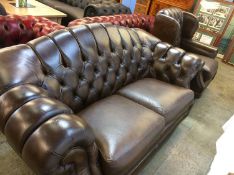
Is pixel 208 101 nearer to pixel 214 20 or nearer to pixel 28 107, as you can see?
pixel 214 20

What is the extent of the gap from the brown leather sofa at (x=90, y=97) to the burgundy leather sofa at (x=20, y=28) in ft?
0.91

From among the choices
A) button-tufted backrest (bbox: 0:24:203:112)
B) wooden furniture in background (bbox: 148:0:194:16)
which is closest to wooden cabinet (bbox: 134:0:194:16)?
wooden furniture in background (bbox: 148:0:194:16)

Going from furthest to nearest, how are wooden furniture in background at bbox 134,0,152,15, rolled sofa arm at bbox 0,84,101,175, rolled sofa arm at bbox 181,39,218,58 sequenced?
wooden furniture in background at bbox 134,0,152,15 → rolled sofa arm at bbox 181,39,218,58 → rolled sofa arm at bbox 0,84,101,175

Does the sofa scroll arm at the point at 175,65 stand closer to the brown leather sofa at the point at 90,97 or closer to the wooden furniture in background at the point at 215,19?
the brown leather sofa at the point at 90,97

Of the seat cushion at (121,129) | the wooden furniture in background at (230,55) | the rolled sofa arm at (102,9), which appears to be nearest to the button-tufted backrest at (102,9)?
the rolled sofa arm at (102,9)

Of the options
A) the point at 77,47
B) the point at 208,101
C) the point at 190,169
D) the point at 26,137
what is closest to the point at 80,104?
the point at 77,47

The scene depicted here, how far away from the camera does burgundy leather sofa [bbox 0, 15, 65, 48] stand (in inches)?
56.0

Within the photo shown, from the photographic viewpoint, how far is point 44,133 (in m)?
0.84

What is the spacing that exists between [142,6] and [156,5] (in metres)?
0.37

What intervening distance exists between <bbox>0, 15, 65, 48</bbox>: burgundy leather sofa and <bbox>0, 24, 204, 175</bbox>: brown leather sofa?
0.91 feet

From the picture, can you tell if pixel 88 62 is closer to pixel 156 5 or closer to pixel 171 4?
pixel 171 4

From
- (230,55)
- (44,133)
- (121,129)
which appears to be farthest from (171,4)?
(44,133)

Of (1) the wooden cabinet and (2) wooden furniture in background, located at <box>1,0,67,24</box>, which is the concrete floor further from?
(1) the wooden cabinet

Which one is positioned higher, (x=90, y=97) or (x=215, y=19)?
(x=215, y=19)
